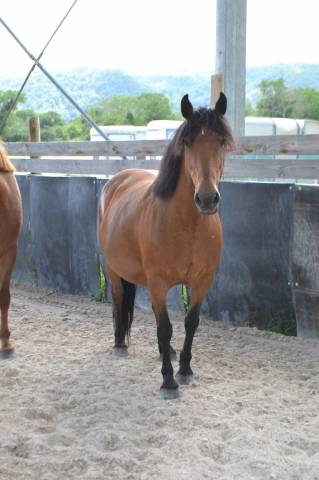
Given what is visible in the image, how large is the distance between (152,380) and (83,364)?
25.0 inches

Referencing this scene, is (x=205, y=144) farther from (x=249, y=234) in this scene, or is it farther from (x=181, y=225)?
(x=249, y=234)

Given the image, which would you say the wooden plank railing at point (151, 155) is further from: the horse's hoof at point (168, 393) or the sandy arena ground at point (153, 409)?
the horse's hoof at point (168, 393)

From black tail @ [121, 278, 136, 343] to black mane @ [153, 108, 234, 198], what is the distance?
48.3 inches

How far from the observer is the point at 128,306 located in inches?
181

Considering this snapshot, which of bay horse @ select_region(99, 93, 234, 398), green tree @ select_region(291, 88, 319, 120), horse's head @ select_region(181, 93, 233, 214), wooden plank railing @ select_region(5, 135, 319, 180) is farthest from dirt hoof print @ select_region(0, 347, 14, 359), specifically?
green tree @ select_region(291, 88, 319, 120)

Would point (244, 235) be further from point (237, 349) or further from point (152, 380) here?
A: point (152, 380)

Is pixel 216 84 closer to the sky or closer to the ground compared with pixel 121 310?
closer to the sky

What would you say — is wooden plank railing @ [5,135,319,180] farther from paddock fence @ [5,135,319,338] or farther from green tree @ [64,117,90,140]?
green tree @ [64,117,90,140]

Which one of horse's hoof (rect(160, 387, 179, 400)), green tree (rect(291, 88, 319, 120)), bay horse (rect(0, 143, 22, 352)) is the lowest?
horse's hoof (rect(160, 387, 179, 400))

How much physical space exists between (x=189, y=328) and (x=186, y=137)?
133 centimetres

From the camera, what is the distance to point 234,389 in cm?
368

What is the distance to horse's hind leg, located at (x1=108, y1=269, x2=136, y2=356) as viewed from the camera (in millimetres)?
4562

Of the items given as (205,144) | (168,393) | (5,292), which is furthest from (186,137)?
(5,292)

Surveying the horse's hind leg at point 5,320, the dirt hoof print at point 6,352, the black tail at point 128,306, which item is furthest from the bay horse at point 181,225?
the dirt hoof print at point 6,352
